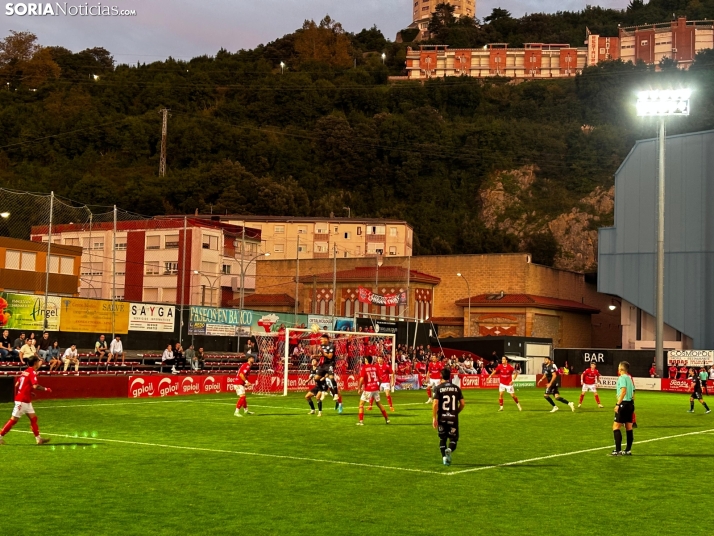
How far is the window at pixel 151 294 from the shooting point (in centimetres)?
8381

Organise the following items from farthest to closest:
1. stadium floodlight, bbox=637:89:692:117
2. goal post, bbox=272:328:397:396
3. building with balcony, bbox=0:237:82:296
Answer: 1. stadium floodlight, bbox=637:89:692:117
2. building with balcony, bbox=0:237:82:296
3. goal post, bbox=272:328:397:396

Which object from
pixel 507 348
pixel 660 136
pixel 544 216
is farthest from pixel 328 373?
pixel 544 216

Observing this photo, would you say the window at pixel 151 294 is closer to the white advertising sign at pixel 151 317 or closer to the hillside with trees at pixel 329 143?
the hillside with trees at pixel 329 143

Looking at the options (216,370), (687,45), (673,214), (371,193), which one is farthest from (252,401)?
(687,45)

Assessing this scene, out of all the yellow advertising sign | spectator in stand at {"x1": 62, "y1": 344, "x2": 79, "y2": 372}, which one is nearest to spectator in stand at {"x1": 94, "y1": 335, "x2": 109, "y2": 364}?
the yellow advertising sign

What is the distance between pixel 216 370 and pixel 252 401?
9.64 meters

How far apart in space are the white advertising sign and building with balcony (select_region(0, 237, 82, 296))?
1140cm

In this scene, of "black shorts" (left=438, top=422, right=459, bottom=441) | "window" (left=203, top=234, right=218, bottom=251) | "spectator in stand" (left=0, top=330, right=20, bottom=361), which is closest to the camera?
"black shorts" (left=438, top=422, right=459, bottom=441)

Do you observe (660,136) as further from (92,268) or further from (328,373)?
(92,268)

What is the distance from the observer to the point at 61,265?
64812 mm

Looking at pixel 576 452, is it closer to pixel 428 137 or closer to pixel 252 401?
pixel 252 401

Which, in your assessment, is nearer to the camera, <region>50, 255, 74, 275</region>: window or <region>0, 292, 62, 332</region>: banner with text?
<region>0, 292, 62, 332</region>: banner with text

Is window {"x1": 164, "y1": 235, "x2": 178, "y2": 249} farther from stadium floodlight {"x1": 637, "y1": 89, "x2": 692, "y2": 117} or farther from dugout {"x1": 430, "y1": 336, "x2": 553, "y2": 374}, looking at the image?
stadium floodlight {"x1": 637, "y1": 89, "x2": 692, "y2": 117}

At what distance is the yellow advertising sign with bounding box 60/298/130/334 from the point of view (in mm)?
40438
